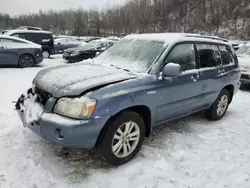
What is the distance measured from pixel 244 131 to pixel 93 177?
3.13 m

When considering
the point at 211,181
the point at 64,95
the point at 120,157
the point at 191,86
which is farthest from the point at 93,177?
the point at 191,86

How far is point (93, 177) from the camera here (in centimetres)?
299

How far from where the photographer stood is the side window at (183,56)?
3.77 metres

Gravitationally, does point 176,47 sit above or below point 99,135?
above

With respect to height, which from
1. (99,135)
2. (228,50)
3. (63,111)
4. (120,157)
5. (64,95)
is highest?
(228,50)

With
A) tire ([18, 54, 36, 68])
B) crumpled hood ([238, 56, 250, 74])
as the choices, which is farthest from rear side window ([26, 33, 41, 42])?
crumpled hood ([238, 56, 250, 74])

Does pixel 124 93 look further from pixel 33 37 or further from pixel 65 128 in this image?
pixel 33 37

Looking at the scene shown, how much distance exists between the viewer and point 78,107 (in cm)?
279

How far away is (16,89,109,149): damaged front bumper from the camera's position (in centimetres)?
272

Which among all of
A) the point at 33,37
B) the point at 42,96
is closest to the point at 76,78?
the point at 42,96

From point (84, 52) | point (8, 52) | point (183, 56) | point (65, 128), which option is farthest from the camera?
point (84, 52)

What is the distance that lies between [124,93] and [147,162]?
105 cm

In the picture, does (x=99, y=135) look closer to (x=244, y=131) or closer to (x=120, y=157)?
(x=120, y=157)

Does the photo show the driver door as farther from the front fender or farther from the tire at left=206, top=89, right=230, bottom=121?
the tire at left=206, top=89, right=230, bottom=121
